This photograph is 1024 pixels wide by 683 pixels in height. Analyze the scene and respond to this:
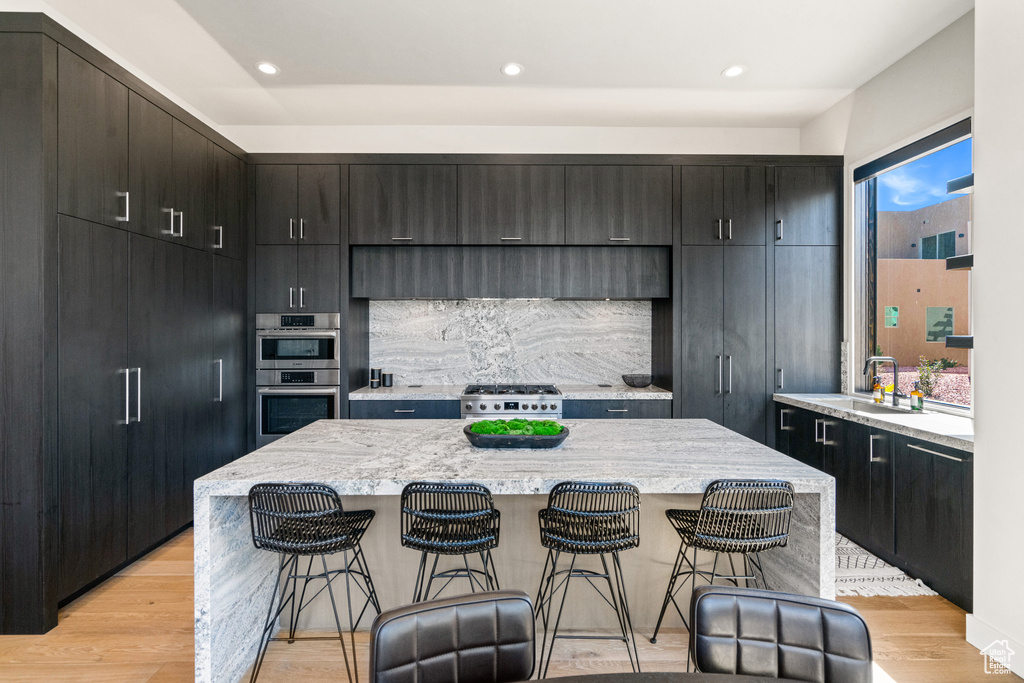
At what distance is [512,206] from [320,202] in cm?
154

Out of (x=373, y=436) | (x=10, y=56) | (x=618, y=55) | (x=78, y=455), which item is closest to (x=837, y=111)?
(x=618, y=55)

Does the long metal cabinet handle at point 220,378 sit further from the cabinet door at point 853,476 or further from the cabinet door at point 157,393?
the cabinet door at point 853,476

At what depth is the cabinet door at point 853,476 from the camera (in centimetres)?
332

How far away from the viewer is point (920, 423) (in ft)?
9.87

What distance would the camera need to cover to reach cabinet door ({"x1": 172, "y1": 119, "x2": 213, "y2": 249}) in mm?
3504

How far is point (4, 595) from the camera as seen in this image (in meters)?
2.43

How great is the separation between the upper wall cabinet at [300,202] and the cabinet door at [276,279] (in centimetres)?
10

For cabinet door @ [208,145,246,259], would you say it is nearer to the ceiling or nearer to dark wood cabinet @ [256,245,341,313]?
dark wood cabinet @ [256,245,341,313]

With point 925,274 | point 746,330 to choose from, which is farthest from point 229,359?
point 925,274

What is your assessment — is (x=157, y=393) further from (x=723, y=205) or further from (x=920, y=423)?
(x=920, y=423)

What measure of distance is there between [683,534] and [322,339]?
3.24m

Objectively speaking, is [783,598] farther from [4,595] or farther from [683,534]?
[4,595]

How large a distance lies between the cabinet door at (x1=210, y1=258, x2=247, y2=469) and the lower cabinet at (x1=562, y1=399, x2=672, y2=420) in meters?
2.54

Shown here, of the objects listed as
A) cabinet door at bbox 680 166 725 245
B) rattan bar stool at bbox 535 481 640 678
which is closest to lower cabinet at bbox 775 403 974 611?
cabinet door at bbox 680 166 725 245
